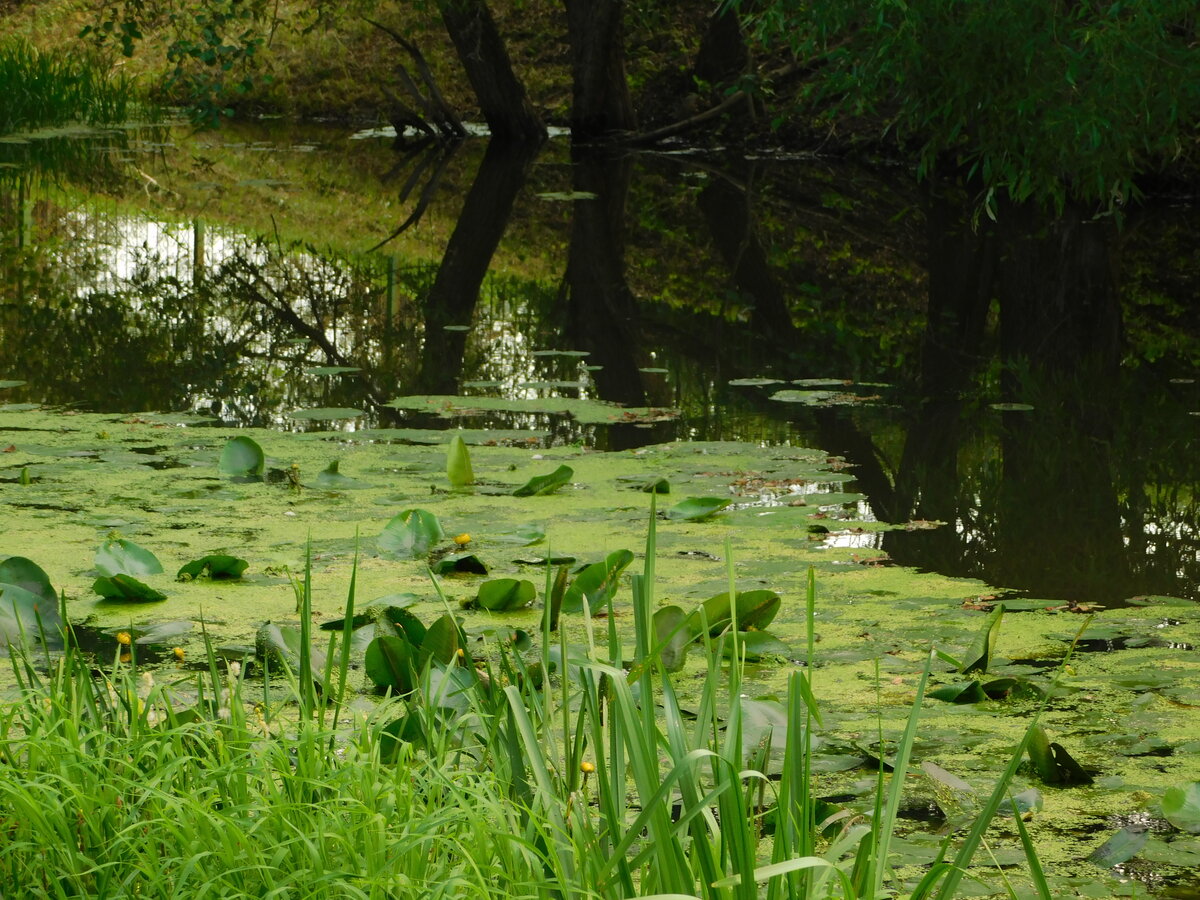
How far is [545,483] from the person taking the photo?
3.74 metres

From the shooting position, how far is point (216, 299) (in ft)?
23.1

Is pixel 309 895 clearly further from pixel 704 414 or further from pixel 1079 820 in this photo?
pixel 704 414

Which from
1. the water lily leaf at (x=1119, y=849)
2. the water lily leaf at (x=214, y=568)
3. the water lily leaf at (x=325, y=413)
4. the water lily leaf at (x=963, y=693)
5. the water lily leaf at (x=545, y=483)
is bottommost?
the water lily leaf at (x=1119, y=849)

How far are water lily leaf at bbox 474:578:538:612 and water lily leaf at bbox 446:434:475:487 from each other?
928mm

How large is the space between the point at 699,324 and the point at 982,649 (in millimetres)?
4463

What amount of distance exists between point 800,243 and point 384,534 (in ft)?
20.7

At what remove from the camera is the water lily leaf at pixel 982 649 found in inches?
101

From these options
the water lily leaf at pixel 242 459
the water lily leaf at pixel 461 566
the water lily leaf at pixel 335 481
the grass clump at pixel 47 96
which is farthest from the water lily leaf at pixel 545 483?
the grass clump at pixel 47 96

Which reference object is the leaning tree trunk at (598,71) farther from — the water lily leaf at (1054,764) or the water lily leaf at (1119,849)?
the water lily leaf at (1119,849)

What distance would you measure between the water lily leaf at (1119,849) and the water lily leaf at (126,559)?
1.88 m

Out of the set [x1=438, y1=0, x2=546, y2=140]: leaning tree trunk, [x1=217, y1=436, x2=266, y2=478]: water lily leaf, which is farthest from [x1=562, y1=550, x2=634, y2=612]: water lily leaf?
[x1=438, y1=0, x2=546, y2=140]: leaning tree trunk

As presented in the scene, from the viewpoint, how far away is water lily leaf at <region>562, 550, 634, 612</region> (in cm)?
279

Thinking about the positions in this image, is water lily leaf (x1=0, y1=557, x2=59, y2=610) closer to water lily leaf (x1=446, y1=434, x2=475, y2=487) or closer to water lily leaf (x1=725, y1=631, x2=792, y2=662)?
water lily leaf (x1=725, y1=631, x2=792, y2=662)

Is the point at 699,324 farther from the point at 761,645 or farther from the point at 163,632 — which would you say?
the point at 163,632
